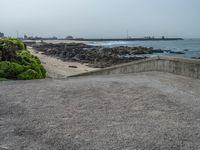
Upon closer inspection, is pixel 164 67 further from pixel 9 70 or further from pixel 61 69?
pixel 61 69

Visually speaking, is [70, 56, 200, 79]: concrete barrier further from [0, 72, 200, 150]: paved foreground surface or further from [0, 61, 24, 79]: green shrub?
[0, 61, 24, 79]: green shrub

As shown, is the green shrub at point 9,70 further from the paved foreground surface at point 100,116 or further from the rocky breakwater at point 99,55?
the rocky breakwater at point 99,55

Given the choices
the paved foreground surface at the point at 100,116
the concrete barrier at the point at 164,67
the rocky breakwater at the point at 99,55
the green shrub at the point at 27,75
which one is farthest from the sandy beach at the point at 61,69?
the paved foreground surface at the point at 100,116

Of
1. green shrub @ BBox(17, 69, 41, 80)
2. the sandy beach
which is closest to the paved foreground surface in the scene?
green shrub @ BBox(17, 69, 41, 80)

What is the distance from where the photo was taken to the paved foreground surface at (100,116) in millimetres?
4602

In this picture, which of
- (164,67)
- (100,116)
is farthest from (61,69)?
(100,116)

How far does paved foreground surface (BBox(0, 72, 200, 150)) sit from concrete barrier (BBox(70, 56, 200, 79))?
41.4 inches

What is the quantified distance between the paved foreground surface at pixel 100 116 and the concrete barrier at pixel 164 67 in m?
1.05

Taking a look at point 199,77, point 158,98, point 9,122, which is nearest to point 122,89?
point 158,98

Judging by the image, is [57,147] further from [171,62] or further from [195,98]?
[171,62]

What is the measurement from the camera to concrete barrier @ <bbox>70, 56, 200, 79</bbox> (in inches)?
408

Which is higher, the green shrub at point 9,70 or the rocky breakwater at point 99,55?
the green shrub at point 9,70

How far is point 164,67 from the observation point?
1192cm

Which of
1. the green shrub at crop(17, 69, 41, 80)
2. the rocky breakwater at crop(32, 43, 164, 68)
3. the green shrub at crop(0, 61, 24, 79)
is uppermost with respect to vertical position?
the green shrub at crop(0, 61, 24, 79)
